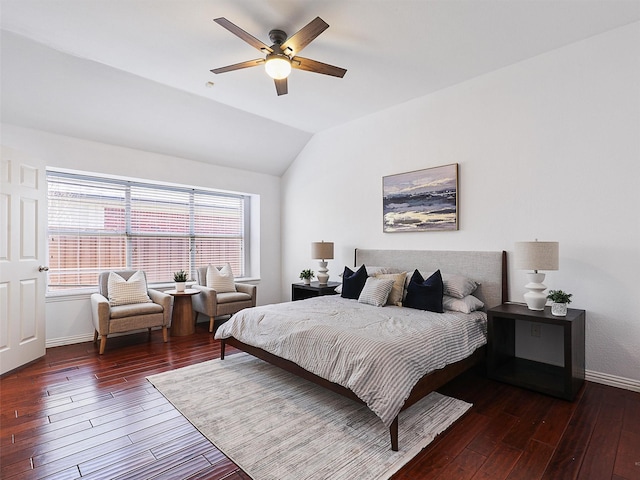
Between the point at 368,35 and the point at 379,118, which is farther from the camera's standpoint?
the point at 379,118

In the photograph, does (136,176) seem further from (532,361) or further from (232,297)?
(532,361)

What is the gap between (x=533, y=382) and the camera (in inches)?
112

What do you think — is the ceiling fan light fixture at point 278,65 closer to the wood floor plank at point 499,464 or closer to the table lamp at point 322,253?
the table lamp at point 322,253

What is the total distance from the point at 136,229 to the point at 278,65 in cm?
358

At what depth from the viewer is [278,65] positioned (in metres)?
2.71

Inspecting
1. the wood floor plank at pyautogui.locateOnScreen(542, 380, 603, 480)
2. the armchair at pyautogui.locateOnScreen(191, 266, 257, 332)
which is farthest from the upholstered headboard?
the armchair at pyautogui.locateOnScreen(191, 266, 257, 332)

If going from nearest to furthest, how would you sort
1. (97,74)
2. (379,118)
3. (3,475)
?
1. (3,475)
2. (97,74)
3. (379,118)

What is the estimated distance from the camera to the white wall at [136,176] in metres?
4.04

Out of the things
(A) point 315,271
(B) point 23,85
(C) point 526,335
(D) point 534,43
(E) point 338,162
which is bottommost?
(C) point 526,335

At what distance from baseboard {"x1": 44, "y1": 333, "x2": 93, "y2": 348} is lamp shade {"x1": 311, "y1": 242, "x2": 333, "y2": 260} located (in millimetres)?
3110

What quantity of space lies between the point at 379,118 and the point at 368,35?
1.81m

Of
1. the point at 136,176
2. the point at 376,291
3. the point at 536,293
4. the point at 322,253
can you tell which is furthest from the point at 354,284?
the point at 136,176

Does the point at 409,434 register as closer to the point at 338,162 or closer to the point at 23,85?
the point at 338,162

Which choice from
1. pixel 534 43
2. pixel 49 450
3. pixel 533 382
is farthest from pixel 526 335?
pixel 49 450
